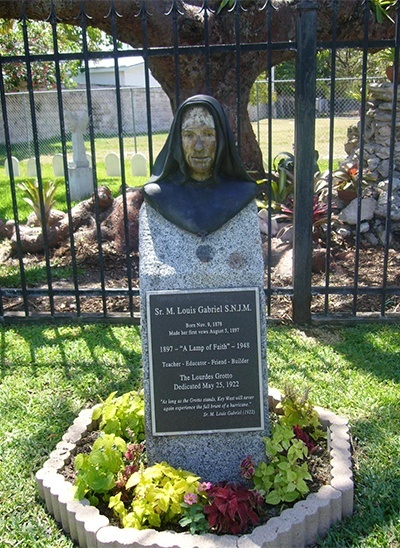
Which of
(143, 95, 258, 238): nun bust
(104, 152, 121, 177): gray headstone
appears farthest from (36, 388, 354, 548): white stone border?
(104, 152, 121, 177): gray headstone

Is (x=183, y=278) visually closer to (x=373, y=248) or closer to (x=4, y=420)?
(x=4, y=420)

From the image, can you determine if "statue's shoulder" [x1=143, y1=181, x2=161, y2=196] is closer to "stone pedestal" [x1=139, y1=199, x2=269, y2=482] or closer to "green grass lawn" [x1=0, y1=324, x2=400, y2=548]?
"stone pedestal" [x1=139, y1=199, x2=269, y2=482]

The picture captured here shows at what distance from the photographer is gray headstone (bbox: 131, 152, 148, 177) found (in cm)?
1340

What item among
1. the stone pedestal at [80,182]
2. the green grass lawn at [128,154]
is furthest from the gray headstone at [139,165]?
the stone pedestal at [80,182]

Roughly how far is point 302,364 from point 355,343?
0.58 meters

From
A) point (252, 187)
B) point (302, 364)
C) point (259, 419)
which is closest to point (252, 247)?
point (252, 187)

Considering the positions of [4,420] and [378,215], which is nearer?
[4,420]

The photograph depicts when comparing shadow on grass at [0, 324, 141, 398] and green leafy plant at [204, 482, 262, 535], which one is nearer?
green leafy plant at [204, 482, 262, 535]

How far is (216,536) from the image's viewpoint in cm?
249

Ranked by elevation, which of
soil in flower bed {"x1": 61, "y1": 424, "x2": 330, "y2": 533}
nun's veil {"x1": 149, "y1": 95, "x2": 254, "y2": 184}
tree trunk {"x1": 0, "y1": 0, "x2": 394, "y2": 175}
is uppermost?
tree trunk {"x1": 0, "y1": 0, "x2": 394, "y2": 175}

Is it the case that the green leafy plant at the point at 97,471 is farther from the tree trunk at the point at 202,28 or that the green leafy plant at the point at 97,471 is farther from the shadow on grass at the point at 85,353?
the tree trunk at the point at 202,28

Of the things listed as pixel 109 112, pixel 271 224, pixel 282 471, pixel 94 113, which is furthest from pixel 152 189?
pixel 109 112

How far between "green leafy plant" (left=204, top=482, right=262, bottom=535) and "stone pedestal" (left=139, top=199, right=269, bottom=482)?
0.30m

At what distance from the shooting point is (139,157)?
44.1ft
